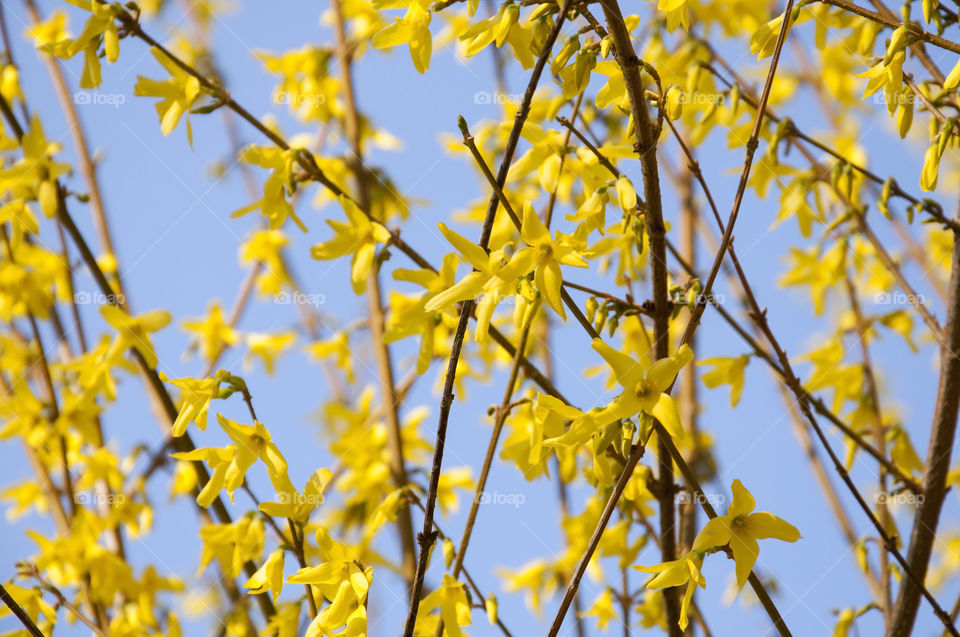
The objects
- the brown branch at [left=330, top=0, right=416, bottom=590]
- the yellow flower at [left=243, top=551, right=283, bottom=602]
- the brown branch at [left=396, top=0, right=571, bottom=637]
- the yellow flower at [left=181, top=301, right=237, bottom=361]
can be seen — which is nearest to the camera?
the brown branch at [left=396, top=0, right=571, bottom=637]

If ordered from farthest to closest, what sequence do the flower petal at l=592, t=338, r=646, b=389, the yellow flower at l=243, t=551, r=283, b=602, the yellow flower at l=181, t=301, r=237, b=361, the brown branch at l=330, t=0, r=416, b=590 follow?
1. the yellow flower at l=181, t=301, r=237, b=361
2. the brown branch at l=330, t=0, r=416, b=590
3. the yellow flower at l=243, t=551, r=283, b=602
4. the flower petal at l=592, t=338, r=646, b=389

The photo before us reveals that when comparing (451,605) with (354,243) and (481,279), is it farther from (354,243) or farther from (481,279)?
(354,243)

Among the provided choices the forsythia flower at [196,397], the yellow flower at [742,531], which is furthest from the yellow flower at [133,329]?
the yellow flower at [742,531]

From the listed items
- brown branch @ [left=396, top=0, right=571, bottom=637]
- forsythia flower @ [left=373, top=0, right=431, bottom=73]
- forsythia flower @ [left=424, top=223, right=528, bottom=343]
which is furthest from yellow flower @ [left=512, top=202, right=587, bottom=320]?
forsythia flower @ [left=373, top=0, right=431, bottom=73]

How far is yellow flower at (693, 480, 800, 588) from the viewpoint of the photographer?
1.14 metres

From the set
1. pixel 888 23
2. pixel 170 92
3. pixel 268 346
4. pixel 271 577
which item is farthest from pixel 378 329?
pixel 888 23

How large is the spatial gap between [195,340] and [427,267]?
1.34m

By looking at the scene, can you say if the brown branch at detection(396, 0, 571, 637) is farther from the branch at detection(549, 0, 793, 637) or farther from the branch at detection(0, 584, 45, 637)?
the branch at detection(0, 584, 45, 637)

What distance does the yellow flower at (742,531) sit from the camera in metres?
1.14

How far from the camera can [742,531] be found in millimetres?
1184

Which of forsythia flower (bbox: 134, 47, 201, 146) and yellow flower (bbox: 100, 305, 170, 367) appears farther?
yellow flower (bbox: 100, 305, 170, 367)

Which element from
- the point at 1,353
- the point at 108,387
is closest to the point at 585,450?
the point at 108,387

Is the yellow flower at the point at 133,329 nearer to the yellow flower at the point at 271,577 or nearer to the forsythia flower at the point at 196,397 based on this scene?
the forsythia flower at the point at 196,397

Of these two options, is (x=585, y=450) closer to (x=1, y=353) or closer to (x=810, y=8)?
Result: (x=810, y=8)
